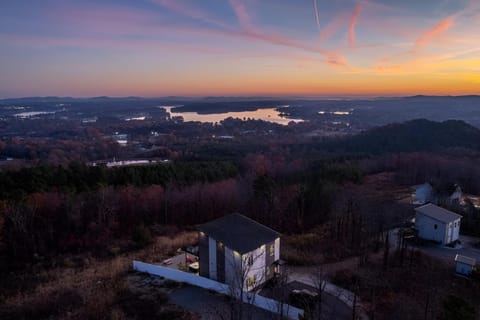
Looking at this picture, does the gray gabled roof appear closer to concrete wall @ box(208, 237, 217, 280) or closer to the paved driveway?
the paved driveway

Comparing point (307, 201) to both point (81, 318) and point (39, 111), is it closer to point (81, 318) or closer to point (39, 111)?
point (81, 318)

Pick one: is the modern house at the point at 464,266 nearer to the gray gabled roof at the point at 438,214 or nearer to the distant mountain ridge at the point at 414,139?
the gray gabled roof at the point at 438,214

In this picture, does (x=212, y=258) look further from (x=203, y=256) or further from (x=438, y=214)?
(x=438, y=214)

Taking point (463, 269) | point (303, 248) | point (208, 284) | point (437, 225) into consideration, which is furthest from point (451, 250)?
point (208, 284)

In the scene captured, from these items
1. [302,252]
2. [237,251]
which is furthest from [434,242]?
Result: [237,251]

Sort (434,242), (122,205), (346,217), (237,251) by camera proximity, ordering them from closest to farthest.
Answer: (237,251)
(434,242)
(346,217)
(122,205)

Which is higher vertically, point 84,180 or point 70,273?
point 84,180

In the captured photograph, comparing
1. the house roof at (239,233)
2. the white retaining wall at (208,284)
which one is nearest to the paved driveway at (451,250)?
the house roof at (239,233)
